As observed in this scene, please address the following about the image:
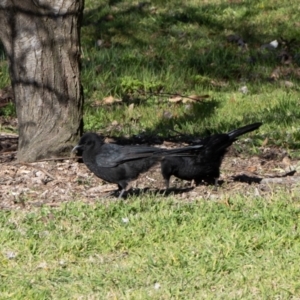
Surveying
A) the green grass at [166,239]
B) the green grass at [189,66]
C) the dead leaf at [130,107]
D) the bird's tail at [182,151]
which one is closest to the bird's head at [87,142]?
the bird's tail at [182,151]

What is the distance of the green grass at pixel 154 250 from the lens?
17.6ft

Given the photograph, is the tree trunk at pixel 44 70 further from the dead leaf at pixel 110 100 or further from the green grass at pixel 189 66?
the dead leaf at pixel 110 100

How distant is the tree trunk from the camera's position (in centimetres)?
791

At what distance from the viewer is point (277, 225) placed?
20.5 ft

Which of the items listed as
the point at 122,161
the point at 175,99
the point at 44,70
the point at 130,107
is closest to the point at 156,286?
the point at 122,161

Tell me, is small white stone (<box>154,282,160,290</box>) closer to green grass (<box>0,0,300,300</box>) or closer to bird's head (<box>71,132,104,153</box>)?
green grass (<box>0,0,300,300</box>)

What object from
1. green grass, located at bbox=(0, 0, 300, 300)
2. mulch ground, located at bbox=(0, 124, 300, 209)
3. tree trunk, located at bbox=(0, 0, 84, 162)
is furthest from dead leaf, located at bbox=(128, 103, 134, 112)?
tree trunk, located at bbox=(0, 0, 84, 162)

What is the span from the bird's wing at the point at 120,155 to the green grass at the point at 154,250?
48 centimetres

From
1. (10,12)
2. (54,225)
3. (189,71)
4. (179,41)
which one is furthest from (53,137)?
(179,41)

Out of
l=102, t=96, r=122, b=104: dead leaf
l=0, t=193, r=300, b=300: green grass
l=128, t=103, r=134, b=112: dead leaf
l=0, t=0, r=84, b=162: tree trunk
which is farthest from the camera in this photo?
l=102, t=96, r=122, b=104: dead leaf

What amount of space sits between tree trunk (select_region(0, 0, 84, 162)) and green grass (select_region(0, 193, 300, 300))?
1.49 metres

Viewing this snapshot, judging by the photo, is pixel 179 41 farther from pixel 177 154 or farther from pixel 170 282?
pixel 170 282

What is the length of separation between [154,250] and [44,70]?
2702 millimetres

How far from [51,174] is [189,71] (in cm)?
484
